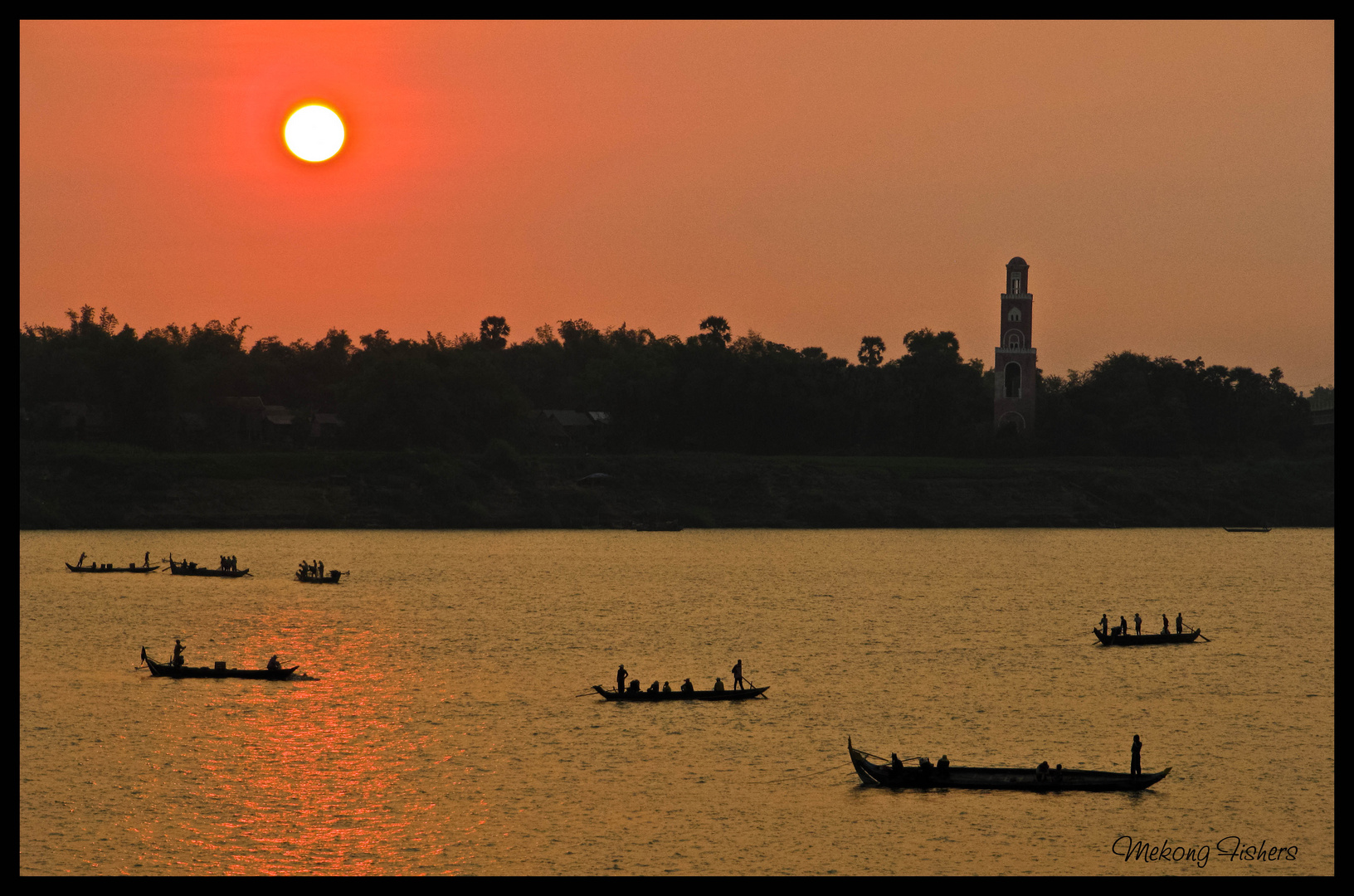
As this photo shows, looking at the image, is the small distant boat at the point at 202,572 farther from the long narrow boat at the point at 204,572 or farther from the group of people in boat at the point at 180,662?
the group of people in boat at the point at 180,662

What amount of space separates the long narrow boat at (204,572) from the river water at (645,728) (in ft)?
3.59

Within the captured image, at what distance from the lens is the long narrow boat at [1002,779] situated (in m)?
48.2

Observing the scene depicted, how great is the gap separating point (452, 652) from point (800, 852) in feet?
142

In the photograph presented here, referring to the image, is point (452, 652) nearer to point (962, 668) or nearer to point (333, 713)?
point (333, 713)

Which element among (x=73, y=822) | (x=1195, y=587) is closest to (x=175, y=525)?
(x=1195, y=587)

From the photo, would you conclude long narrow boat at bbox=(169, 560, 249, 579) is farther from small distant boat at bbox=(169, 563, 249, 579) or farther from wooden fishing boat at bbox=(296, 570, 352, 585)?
wooden fishing boat at bbox=(296, 570, 352, 585)

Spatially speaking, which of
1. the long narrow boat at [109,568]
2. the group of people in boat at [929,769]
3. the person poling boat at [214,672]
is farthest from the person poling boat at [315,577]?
the group of people in boat at [929,769]

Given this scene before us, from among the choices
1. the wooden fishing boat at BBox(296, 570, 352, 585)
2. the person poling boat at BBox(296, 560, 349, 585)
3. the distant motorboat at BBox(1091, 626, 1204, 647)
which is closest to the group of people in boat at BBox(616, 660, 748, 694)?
the distant motorboat at BBox(1091, 626, 1204, 647)

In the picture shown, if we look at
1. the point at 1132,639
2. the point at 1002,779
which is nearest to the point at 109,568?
the point at 1132,639

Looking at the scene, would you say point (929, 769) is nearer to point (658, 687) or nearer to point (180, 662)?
point (658, 687)
